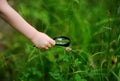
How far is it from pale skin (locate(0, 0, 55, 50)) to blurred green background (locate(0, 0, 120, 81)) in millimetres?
436

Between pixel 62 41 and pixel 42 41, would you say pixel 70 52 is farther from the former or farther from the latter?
pixel 42 41

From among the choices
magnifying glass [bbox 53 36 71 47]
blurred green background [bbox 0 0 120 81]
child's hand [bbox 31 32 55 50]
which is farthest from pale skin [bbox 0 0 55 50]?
blurred green background [bbox 0 0 120 81]

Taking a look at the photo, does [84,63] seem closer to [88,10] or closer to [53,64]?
[53,64]

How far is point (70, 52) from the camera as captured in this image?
319 cm

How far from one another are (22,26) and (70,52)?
21.8 inches

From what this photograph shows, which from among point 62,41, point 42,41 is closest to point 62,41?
point 62,41

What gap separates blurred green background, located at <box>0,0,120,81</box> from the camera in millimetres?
3352

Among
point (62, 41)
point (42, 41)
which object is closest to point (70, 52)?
point (62, 41)

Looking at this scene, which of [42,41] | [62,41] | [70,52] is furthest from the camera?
[70,52]

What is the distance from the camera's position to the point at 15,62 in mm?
3924

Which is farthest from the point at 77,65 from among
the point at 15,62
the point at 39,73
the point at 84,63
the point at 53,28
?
the point at 53,28

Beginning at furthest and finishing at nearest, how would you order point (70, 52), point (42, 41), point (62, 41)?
point (70, 52) → point (62, 41) → point (42, 41)

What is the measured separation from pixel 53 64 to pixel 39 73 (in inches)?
11.2

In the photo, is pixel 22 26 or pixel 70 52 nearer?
pixel 22 26
